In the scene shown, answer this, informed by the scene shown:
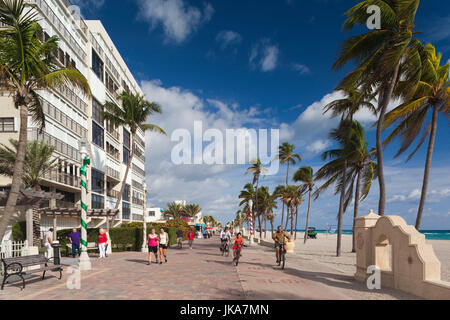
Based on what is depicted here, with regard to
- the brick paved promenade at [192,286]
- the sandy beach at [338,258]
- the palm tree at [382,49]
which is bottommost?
the sandy beach at [338,258]

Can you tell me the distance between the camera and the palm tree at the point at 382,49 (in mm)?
14906

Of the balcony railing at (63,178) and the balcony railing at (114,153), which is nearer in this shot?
the balcony railing at (63,178)

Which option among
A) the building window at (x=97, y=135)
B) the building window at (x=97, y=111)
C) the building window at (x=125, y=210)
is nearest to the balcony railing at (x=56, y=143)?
the building window at (x=97, y=135)

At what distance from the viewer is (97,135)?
4053cm

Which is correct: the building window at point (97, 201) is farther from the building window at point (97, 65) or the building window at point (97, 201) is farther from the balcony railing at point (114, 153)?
the building window at point (97, 65)

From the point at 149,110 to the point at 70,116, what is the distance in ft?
24.8

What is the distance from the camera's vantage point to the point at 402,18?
15.3 m

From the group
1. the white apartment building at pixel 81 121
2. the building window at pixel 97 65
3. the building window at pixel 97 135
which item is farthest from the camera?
the building window at pixel 97 65

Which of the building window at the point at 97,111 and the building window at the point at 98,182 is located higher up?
the building window at the point at 97,111

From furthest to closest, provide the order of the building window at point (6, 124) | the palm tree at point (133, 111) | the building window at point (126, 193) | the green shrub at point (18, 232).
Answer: the building window at point (126, 193) → the palm tree at point (133, 111) → the building window at point (6, 124) → the green shrub at point (18, 232)

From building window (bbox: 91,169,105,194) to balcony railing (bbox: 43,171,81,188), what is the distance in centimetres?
349

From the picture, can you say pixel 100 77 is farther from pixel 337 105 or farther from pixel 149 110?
pixel 337 105

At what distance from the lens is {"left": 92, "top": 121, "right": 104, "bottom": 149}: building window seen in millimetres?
39344
